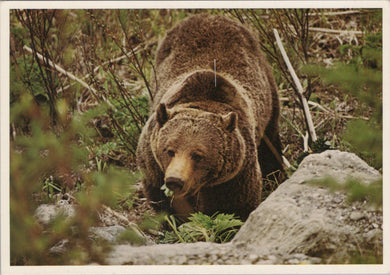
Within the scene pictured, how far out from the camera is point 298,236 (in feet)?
11.7

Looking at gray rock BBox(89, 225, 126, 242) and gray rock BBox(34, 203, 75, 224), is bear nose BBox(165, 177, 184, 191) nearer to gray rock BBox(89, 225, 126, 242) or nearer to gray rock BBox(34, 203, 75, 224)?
gray rock BBox(89, 225, 126, 242)

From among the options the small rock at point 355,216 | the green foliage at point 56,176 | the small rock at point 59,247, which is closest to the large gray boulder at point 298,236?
the small rock at point 355,216

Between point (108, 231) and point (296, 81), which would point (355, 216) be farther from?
point (108, 231)

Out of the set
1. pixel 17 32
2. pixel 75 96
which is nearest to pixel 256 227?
pixel 75 96

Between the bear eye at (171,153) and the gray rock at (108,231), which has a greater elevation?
the bear eye at (171,153)

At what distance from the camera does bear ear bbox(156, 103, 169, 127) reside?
3932 millimetres

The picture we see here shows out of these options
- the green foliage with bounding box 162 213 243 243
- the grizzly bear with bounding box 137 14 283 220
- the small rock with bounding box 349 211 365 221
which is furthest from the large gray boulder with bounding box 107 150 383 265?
the grizzly bear with bounding box 137 14 283 220

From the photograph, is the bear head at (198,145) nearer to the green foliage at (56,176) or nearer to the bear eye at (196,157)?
the bear eye at (196,157)

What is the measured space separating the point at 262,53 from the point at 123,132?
1.57 metres

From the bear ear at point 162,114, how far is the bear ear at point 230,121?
1.53 ft

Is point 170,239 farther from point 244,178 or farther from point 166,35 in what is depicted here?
point 166,35

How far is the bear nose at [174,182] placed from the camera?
350cm

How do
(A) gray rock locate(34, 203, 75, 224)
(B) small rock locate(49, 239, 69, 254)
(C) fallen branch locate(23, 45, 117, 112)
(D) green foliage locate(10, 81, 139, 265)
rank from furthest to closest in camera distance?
(C) fallen branch locate(23, 45, 117, 112) < (B) small rock locate(49, 239, 69, 254) < (A) gray rock locate(34, 203, 75, 224) < (D) green foliage locate(10, 81, 139, 265)

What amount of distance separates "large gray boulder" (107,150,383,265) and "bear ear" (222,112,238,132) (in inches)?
26.4
